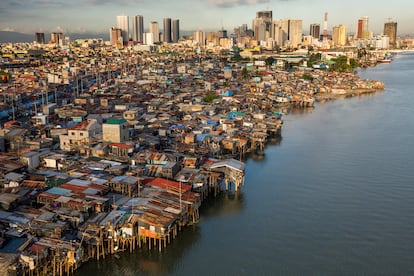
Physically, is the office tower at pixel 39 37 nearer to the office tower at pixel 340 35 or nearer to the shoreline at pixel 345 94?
the office tower at pixel 340 35

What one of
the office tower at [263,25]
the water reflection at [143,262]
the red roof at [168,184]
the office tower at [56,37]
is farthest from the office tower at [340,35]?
the water reflection at [143,262]

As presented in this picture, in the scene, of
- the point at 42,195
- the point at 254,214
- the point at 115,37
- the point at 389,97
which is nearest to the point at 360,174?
the point at 254,214

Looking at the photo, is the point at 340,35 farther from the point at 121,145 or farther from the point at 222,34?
the point at 121,145

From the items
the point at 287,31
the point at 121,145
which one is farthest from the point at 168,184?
the point at 287,31

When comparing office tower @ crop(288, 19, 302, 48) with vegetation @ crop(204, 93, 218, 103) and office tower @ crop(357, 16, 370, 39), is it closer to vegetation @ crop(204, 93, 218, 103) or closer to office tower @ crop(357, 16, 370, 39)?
office tower @ crop(357, 16, 370, 39)

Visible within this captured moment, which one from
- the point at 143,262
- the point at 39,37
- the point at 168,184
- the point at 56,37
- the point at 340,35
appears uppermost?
the point at 340,35
